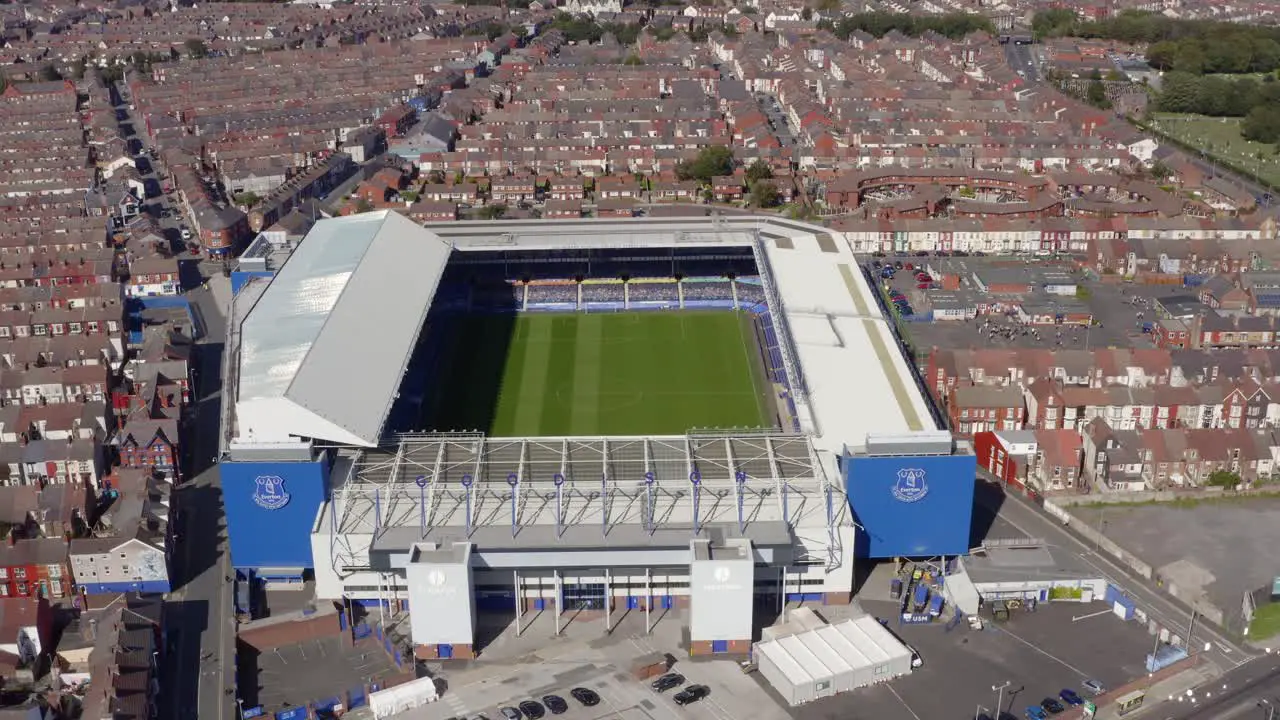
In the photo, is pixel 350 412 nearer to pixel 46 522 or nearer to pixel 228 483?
pixel 228 483

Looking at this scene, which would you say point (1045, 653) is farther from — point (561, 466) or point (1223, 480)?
point (561, 466)

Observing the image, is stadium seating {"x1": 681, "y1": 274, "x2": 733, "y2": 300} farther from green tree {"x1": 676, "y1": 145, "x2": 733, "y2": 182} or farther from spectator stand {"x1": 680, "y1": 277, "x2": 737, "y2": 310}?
green tree {"x1": 676, "y1": 145, "x2": 733, "y2": 182}

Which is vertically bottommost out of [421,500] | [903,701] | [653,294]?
[903,701]

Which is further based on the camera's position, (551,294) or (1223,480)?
(551,294)

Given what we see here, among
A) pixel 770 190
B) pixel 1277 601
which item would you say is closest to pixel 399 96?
pixel 770 190

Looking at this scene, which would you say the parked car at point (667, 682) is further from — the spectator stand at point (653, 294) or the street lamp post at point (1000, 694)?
the spectator stand at point (653, 294)

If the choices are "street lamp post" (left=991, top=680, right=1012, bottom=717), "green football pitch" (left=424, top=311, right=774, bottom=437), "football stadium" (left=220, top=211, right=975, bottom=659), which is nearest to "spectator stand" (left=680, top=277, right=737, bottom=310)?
"green football pitch" (left=424, top=311, right=774, bottom=437)

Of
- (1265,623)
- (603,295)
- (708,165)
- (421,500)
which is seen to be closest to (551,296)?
(603,295)
